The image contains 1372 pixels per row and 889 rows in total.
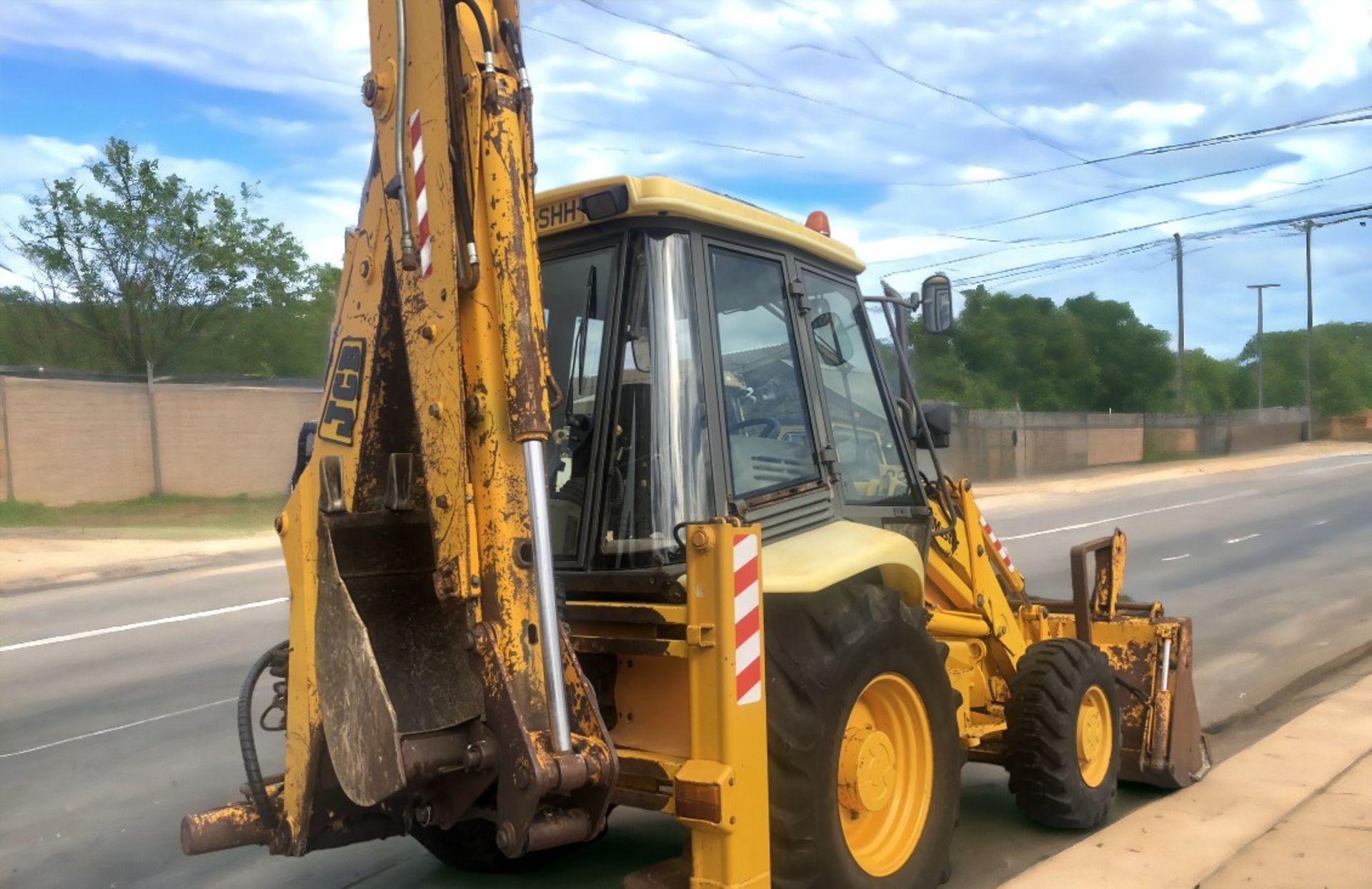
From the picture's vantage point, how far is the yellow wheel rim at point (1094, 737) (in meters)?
5.48

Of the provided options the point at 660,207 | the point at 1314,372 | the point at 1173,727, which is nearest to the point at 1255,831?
the point at 1173,727

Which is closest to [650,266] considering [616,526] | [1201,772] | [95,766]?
[616,526]

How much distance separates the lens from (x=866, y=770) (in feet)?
13.4

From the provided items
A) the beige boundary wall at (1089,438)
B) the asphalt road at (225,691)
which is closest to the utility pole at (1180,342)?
the beige boundary wall at (1089,438)

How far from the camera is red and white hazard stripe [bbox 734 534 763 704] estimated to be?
3.58 meters

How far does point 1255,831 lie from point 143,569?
45.5 feet

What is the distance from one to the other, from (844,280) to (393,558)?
7.30 feet

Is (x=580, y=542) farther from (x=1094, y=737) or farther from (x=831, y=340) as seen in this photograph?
(x=1094, y=737)

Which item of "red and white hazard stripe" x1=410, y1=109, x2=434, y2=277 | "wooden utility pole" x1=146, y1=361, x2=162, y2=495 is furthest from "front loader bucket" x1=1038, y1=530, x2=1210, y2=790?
"wooden utility pole" x1=146, y1=361, x2=162, y2=495

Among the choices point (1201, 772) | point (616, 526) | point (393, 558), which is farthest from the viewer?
point (1201, 772)

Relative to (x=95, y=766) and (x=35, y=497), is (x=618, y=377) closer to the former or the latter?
(x=95, y=766)

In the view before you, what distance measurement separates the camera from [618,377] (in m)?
4.09

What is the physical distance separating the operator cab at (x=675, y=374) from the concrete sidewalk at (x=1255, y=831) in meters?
1.74

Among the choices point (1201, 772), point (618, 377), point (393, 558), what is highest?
point (618, 377)
